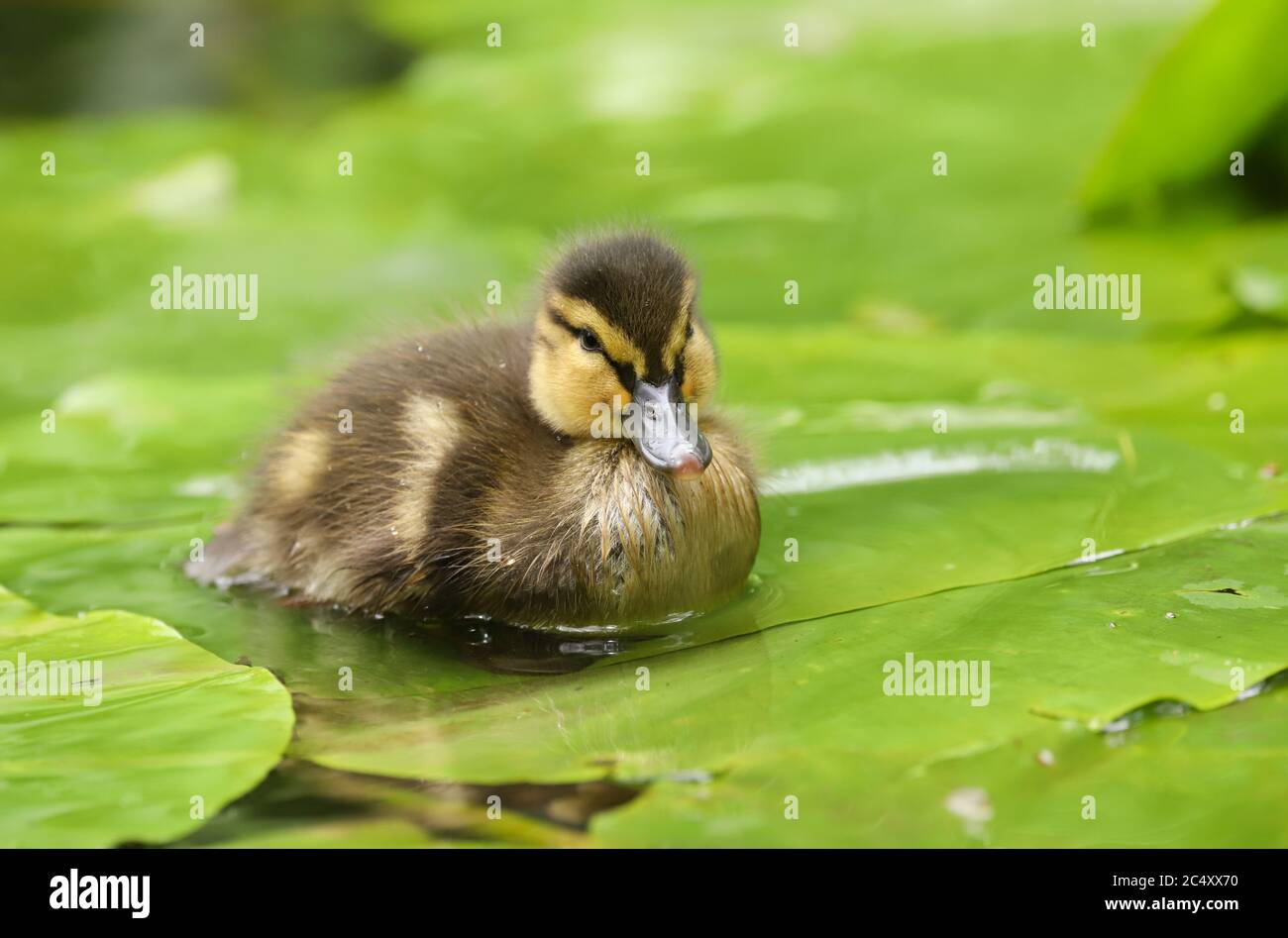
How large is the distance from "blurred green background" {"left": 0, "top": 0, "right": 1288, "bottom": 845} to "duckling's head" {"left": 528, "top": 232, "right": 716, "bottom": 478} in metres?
0.32

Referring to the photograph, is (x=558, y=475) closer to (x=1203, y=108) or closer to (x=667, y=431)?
(x=667, y=431)

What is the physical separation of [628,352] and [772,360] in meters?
1.15

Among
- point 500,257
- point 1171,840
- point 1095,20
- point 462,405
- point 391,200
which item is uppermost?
point 1095,20

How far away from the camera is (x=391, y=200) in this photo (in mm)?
4715

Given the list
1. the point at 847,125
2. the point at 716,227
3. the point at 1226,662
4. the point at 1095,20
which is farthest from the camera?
the point at 1095,20

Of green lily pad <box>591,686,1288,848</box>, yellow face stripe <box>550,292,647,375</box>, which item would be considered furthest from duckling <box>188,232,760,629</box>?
green lily pad <box>591,686,1288,848</box>

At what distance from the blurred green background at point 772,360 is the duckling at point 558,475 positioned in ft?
0.33

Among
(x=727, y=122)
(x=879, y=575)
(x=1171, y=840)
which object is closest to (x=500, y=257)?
(x=727, y=122)

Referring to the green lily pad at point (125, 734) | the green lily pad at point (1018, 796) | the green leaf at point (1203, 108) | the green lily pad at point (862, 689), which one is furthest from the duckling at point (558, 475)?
the green leaf at point (1203, 108)

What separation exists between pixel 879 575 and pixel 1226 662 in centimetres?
60

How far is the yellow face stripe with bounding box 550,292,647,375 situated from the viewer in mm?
2484

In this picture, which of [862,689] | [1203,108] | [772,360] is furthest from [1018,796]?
[1203,108]

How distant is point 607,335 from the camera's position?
8.16ft

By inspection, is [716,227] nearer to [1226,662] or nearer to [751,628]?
[751,628]
